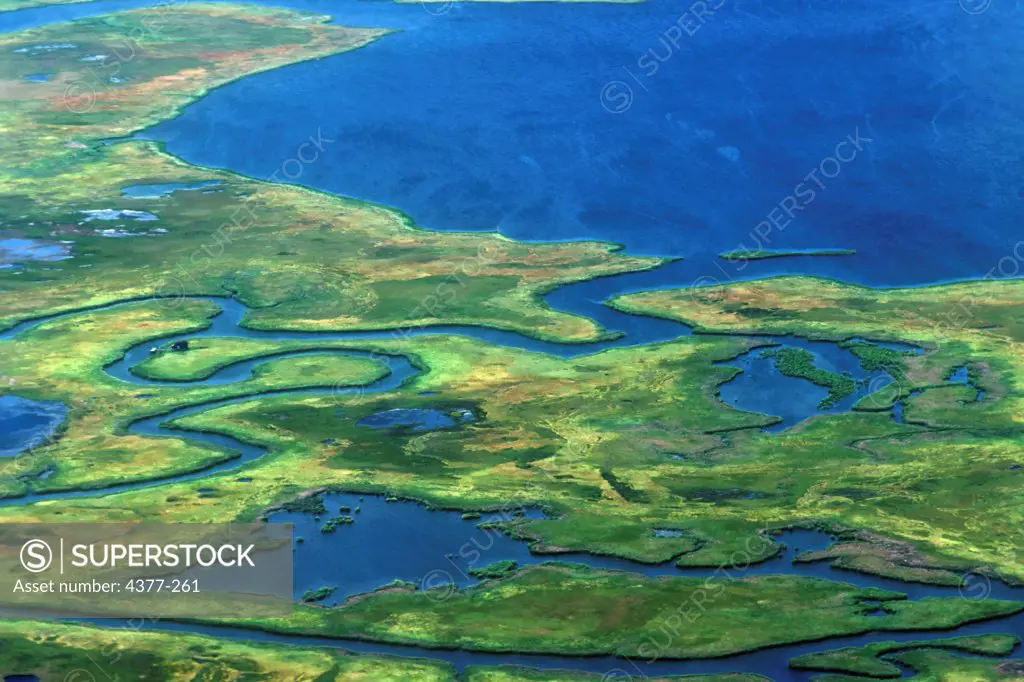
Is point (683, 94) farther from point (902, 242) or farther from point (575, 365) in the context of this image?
point (575, 365)

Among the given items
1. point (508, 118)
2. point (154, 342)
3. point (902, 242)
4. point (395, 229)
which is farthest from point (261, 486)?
point (508, 118)

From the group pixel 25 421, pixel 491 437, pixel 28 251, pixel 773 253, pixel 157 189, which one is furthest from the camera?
pixel 157 189

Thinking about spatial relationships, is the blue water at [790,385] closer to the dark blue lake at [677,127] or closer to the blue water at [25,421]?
the dark blue lake at [677,127]

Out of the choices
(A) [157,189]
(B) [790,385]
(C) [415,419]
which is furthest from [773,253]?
(A) [157,189]

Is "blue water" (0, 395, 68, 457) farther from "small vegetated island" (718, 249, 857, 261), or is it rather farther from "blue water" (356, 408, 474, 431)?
"small vegetated island" (718, 249, 857, 261)

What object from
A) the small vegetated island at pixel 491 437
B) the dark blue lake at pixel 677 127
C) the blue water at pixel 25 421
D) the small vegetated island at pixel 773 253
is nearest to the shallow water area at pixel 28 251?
the small vegetated island at pixel 491 437

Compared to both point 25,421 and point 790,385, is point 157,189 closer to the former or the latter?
point 25,421
